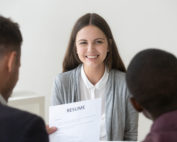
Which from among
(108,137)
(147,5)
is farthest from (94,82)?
(147,5)

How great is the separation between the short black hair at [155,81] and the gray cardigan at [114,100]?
0.70 m

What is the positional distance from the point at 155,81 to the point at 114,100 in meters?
0.77

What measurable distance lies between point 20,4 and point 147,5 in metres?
1.00

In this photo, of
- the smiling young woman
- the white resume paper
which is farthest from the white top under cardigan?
the white resume paper

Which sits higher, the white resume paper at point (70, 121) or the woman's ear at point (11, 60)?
the woman's ear at point (11, 60)

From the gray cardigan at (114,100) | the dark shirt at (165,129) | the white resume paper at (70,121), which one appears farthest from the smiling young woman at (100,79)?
the dark shirt at (165,129)

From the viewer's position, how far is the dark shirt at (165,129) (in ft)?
2.04

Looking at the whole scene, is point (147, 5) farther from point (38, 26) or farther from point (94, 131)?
point (94, 131)

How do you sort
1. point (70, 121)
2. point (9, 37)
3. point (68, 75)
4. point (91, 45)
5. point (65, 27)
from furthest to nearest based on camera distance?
point (65, 27) < point (68, 75) < point (91, 45) < point (70, 121) < point (9, 37)

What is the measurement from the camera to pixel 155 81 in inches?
26.9

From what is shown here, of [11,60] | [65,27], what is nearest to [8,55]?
[11,60]

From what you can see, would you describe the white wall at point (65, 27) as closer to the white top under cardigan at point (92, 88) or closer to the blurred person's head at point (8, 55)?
the white top under cardigan at point (92, 88)

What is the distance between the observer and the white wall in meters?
2.08

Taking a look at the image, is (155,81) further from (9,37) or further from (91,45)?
(91,45)
